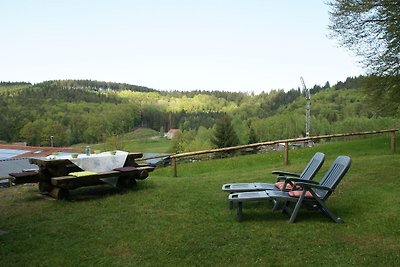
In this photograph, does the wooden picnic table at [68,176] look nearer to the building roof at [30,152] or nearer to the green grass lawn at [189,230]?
the green grass lawn at [189,230]

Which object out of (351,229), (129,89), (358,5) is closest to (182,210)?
(351,229)

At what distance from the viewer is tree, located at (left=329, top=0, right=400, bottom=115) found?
13055 millimetres

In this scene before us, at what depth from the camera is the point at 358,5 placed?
13359mm

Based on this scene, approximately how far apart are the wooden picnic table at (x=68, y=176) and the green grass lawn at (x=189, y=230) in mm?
280

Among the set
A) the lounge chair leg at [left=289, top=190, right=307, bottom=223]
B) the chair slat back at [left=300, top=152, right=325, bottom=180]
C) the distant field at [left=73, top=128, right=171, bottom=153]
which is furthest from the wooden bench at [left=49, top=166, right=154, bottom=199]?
the distant field at [left=73, top=128, right=171, bottom=153]

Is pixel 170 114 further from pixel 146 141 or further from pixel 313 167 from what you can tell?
pixel 313 167

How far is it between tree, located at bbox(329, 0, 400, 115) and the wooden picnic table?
372 inches

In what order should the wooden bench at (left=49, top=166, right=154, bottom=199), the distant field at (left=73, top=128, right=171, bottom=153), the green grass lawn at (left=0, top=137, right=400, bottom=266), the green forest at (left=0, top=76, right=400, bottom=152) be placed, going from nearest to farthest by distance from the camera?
the green grass lawn at (left=0, top=137, right=400, bottom=266)
the wooden bench at (left=49, top=166, right=154, bottom=199)
the green forest at (left=0, top=76, right=400, bottom=152)
the distant field at (left=73, top=128, right=171, bottom=153)

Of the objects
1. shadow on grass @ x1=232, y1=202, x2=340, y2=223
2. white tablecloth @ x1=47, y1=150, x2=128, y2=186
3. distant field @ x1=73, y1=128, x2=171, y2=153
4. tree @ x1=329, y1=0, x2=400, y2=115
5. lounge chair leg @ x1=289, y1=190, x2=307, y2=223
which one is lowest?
distant field @ x1=73, y1=128, x2=171, y2=153

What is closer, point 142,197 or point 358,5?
point 142,197

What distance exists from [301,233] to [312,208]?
0.86 m

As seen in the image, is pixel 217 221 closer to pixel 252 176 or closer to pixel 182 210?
pixel 182 210

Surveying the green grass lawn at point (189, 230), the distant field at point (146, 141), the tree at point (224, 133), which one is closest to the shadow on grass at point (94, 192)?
the green grass lawn at point (189, 230)

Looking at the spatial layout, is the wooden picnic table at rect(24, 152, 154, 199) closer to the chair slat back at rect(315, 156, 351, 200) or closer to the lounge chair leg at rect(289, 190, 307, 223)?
the lounge chair leg at rect(289, 190, 307, 223)
